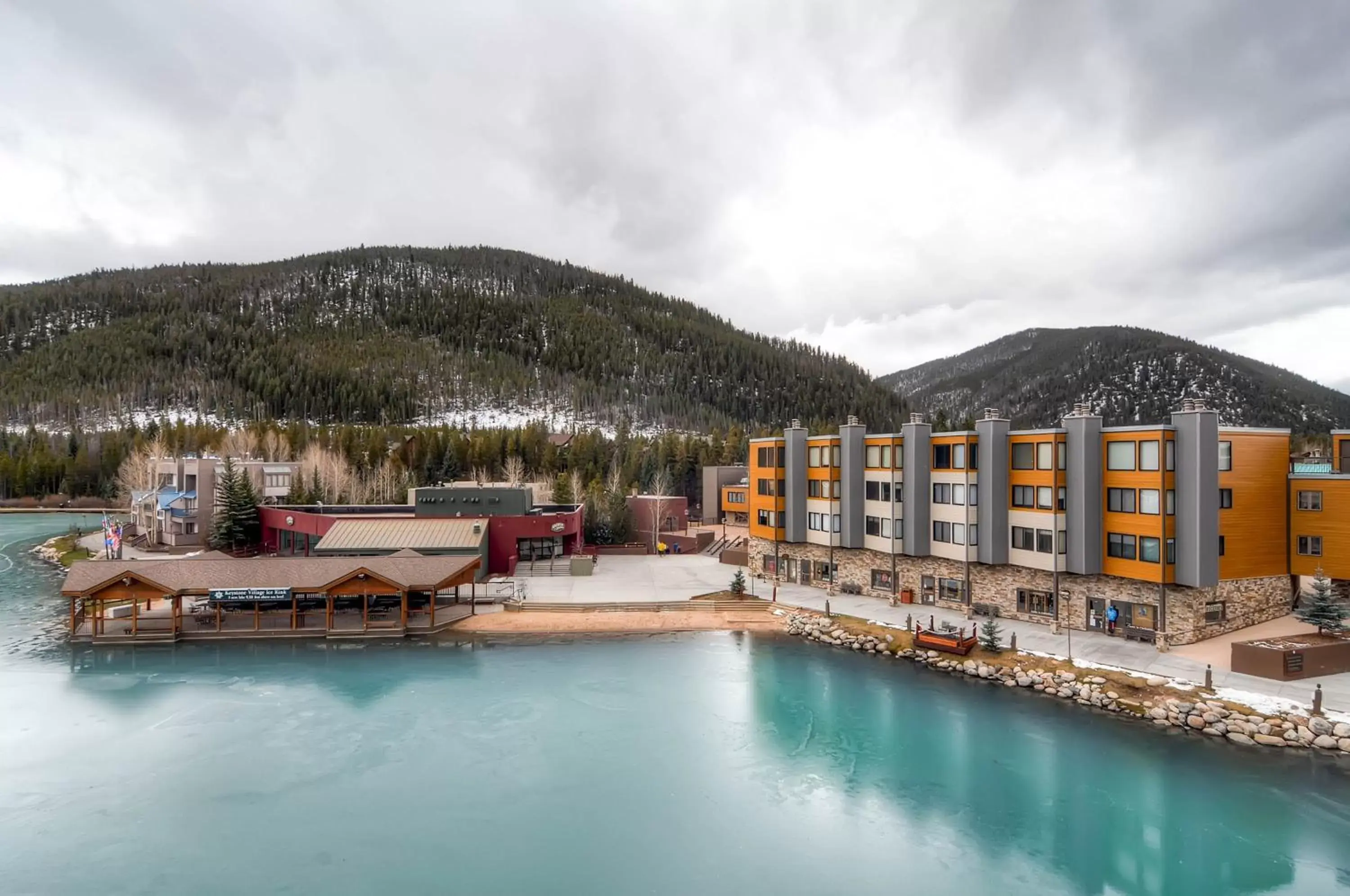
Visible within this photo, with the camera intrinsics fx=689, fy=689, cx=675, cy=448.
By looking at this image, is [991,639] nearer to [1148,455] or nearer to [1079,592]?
[1079,592]

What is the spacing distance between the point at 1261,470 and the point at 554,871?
94.5 ft

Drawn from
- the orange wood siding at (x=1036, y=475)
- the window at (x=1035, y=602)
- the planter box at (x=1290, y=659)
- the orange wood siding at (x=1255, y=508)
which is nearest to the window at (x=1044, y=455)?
the orange wood siding at (x=1036, y=475)

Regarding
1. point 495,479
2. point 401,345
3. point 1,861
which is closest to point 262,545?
point 495,479

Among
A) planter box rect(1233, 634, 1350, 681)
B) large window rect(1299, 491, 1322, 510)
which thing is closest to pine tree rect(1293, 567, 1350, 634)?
planter box rect(1233, 634, 1350, 681)

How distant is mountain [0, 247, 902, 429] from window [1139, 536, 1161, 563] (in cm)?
11702

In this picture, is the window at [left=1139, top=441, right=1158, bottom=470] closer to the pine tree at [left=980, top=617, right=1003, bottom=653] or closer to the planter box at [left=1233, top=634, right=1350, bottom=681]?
the planter box at [left=1233, top=634, right=1350, bottom=681]

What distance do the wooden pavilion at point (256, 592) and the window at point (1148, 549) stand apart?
2773 cm

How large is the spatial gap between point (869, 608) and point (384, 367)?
153 m

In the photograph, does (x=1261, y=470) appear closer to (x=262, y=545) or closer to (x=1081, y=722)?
(x=1081, y=722)

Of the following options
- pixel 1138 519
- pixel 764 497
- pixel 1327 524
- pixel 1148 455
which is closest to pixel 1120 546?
pixel 1138 519

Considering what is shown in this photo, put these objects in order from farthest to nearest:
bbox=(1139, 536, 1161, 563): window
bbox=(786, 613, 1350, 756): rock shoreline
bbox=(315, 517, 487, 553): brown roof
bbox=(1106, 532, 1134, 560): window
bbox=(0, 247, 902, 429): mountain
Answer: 1. bbox=(0, 247, 902, 429): mountain
2. bbox=(315, 517, 487, 553): brown roof
3. bbox=(1106, 532, 1134, 560): window
4. bbox=(1139, 536, 1161, 563): window
5. bbox=(786, 613, 1350, 756): rock shoreline

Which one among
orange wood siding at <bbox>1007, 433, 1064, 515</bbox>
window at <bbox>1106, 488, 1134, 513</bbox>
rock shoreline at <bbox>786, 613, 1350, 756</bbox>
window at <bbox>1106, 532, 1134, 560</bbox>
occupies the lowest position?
rock shoreline at <bbox>786, 613, 1350, 756</bbox>

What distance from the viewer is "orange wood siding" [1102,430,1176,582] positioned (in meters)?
24.7

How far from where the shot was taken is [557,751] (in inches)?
784
